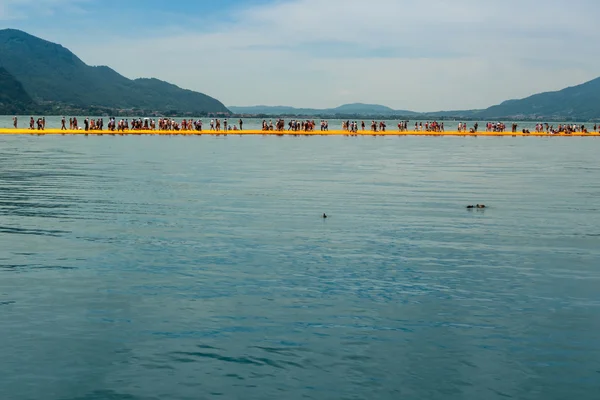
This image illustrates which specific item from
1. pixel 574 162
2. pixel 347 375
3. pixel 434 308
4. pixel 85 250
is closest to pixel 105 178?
pixel 85 250

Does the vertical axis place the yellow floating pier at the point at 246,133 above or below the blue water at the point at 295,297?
above

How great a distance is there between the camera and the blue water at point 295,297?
13.3 m

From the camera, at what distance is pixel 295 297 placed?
1853 cm

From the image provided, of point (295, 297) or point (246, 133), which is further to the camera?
point (246, 133)

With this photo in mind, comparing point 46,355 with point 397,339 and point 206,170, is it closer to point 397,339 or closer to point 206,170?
point 397,339

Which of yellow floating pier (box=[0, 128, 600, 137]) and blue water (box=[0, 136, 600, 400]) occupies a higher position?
yellow floating pier (box=[0, 128, 600, 137])

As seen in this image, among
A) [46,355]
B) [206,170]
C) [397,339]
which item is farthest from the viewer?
[206,170]

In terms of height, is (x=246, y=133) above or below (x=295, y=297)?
above

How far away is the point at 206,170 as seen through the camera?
57.1m

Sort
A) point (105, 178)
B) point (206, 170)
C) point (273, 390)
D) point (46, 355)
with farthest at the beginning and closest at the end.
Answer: point (206, 170)
point (105, 178)
point (46, 355)
point (273, 390)

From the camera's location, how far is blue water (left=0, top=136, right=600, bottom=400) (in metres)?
13.3

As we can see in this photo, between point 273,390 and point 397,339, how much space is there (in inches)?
141

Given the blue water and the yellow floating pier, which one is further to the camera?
the yellow floating pier

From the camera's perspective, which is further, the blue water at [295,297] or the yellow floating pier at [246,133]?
the yellow floating pier at [246,133]
